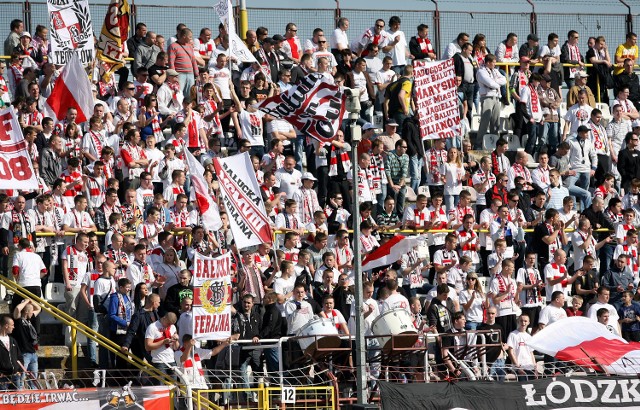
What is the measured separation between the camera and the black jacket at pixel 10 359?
72.3 ft

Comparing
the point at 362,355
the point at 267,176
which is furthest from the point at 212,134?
the point at 362,355

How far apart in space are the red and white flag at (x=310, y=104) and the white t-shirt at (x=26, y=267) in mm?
4295

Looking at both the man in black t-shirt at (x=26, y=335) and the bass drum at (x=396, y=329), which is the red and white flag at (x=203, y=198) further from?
the bass drum at (x=396, y=329)

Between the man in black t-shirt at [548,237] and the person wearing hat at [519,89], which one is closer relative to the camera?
the man in black t-shirt at [548,237]

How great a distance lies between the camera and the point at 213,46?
3225 cm

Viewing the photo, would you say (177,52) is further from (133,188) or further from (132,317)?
(132,317)

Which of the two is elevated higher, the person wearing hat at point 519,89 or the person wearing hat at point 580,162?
the person wearing hat at point 519,89

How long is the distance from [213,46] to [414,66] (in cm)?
404

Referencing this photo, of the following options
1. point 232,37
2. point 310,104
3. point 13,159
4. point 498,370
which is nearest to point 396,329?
point 498,370

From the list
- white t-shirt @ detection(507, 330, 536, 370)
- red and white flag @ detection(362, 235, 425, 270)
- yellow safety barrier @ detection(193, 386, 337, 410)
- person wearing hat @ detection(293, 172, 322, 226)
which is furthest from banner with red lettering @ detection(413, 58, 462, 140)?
yellow safety barrier @ detection(193, 386, 337, 410)

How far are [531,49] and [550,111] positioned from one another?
207cm

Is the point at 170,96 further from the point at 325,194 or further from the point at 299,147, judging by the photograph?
the point at 325,194

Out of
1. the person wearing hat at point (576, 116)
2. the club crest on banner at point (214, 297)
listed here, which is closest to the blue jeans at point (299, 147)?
the person wearing hat at point (576, 116)

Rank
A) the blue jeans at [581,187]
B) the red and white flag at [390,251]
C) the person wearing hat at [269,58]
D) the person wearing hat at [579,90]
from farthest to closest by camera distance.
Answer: the person wearing hat at [579,90], the blue jeans at [581,187], the person wearing hat at [269,58], the red and white flag at [390,251]
